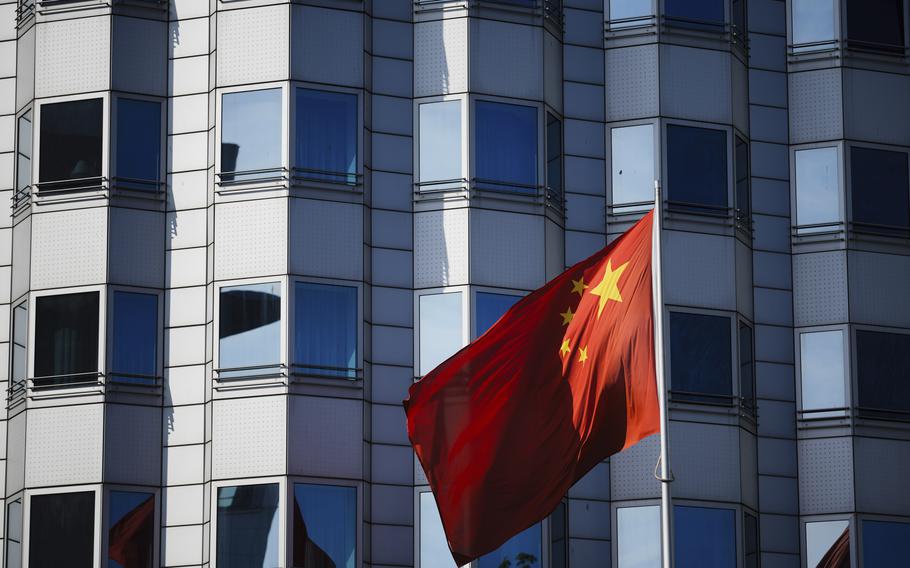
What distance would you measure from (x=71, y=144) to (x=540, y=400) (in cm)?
1417

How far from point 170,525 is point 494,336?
9880mm

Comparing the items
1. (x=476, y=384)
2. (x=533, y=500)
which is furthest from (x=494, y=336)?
(x=533, y=500)

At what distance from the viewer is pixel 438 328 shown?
40.5 metres

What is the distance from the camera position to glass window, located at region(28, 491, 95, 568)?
38719mm

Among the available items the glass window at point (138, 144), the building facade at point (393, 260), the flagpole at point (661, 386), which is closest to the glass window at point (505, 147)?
the building facade at point (393, 260)

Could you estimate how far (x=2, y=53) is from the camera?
140 ft

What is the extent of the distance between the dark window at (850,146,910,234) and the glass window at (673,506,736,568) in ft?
25.5

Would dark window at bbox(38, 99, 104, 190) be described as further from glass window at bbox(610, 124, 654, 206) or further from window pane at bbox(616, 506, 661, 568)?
window pane at bbox(616, 506, 661, 568)

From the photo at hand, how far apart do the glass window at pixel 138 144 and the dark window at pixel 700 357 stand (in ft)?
38.8

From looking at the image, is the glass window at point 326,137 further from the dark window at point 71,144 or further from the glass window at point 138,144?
the dark window at point 71,144

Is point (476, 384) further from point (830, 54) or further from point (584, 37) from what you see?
point (830, 54)

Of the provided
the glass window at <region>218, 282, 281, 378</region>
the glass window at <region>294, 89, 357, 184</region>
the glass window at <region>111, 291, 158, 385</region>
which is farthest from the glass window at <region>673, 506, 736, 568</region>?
the glass window at <region>111, 291, 158, 385</region>

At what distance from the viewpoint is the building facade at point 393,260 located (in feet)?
129

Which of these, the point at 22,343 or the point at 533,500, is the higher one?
the point at 22,343
